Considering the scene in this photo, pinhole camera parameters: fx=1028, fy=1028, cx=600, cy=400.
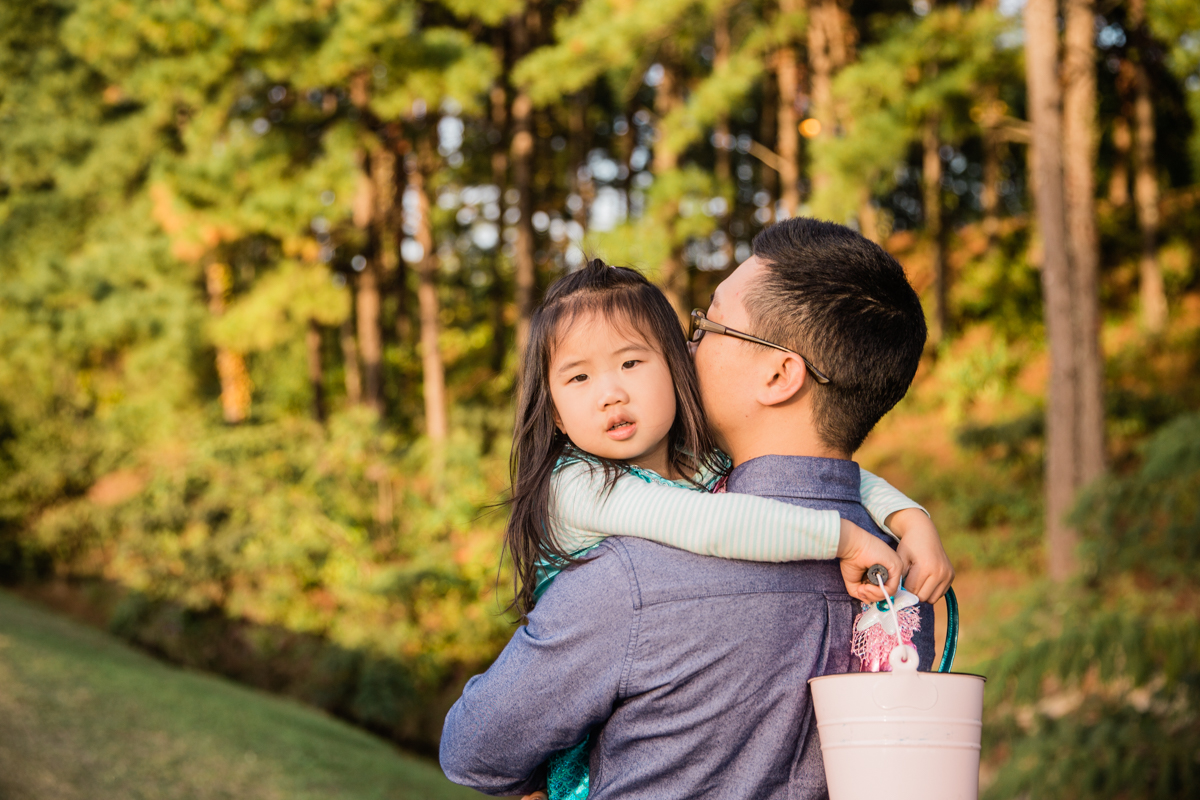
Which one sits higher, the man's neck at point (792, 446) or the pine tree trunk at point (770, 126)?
the pine tree trunk at point (770, 126)

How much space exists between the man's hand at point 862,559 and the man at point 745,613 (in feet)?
0.15

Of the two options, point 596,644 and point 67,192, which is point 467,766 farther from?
point 67,192

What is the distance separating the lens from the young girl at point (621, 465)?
4.76 feet

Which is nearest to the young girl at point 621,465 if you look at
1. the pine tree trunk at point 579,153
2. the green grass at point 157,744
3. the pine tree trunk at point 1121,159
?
the green grass at point 157,744

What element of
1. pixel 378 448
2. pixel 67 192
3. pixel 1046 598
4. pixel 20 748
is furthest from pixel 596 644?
pixel 67 192

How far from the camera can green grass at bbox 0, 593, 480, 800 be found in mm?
6867

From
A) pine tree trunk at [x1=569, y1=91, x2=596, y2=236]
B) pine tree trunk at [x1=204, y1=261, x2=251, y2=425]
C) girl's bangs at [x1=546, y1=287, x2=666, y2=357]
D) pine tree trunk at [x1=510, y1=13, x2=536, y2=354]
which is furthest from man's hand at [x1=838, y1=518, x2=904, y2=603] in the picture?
pine tree trunk at [x1=569, y1=91, x2=596, y2=236]

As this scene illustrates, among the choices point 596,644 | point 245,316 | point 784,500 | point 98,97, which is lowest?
point 596,644

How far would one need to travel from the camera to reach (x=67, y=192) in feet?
67.8

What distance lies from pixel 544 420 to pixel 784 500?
47cm

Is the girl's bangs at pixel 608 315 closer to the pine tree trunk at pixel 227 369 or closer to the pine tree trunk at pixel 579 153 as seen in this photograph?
the pine tree trunk at pixel 227 369

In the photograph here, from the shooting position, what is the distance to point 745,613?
4.74 feet

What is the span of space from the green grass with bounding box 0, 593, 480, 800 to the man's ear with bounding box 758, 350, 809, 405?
6.44m

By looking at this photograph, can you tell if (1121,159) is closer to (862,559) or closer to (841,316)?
(841,316)
